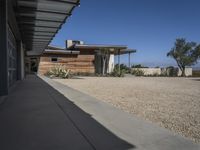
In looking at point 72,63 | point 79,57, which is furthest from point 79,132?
point 79,57

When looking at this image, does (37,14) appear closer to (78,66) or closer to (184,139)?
(184,139)

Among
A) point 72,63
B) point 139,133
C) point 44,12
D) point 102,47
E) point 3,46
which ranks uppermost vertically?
point 102,47

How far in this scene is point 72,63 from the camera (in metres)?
30.1

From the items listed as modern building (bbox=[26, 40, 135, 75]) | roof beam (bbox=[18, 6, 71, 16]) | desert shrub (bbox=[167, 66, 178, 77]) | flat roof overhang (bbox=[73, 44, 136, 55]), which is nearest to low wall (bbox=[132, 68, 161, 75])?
desert shrub (bbox=[167, 66, 178, 77])

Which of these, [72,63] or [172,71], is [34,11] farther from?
[172,71]

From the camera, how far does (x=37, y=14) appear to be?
9758 mm

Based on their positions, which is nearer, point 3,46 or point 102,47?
point 3,46

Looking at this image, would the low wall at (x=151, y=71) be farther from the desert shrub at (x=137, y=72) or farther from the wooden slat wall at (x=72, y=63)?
the wooden slat wall at (x=72, y=63)

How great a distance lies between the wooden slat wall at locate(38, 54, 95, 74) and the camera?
29.0 metres

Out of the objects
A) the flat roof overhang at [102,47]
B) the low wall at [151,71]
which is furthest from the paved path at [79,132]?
the low wall at [151,71]

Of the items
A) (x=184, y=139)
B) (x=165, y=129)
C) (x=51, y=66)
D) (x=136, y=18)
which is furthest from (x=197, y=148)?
(x=136, y=18)

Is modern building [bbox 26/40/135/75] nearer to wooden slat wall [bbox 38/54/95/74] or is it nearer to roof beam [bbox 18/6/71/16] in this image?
wooden slat wall [bbox 38/54/95/74]

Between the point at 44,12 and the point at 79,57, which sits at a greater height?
the point at 44,12

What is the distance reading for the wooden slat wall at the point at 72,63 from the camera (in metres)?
29.0
